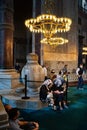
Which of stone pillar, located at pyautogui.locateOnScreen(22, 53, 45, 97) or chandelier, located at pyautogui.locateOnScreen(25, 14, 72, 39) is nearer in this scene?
stone pillar, located at pyautogui.locateOnScreen(22, 53, 45, 97)

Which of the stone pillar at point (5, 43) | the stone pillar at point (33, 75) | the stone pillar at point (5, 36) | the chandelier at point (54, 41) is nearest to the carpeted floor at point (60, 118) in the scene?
the stone pillar at point (33, 75)

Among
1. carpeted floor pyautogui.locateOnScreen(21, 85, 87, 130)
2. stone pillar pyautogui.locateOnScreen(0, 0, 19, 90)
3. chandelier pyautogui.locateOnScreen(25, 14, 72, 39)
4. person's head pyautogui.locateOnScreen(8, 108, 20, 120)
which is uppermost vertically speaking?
chandelier pyautogui.locateOnScreen(25, 14, 72, 39)

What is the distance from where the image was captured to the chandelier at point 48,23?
1706 cm

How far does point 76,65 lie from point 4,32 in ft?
37.1

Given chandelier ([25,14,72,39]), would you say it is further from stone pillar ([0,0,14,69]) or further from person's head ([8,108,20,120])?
person's head ([8,108,20,120])

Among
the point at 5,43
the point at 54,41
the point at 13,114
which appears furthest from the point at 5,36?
the point at 13,114

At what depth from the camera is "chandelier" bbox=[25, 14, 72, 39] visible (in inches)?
672

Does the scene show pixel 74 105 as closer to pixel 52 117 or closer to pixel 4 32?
pixel 52 117

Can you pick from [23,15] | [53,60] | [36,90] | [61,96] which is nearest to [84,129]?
[61,96]

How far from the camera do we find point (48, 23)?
1759 cm

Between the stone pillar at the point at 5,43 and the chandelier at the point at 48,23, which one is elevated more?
the chandelier at the point at 48,23

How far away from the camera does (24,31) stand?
24578 mm

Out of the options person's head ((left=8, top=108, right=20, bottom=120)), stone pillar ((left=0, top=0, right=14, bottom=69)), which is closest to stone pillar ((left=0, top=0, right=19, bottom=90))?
stone pillar ((left=0, top=0, right=14, bottom=69))

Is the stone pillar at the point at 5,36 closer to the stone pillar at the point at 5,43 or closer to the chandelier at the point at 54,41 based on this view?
the stone pillar at the point at 5,43
